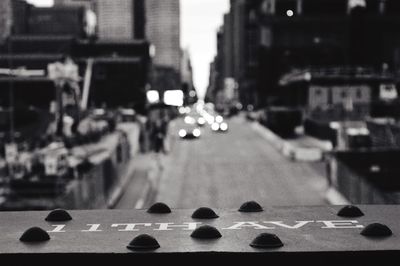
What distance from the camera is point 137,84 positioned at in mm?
150125

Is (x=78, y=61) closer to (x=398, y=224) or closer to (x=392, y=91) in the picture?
(x=392, y=91)

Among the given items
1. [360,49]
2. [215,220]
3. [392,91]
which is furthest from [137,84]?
[215,220]

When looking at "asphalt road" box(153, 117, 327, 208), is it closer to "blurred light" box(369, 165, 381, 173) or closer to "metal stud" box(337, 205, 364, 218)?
"blurred light" box(369, 165, 381, 173)

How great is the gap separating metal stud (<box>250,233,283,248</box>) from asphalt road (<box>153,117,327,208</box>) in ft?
88.8

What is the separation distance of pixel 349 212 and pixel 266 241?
39.8 inches

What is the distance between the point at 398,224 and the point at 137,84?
147117 millimetres

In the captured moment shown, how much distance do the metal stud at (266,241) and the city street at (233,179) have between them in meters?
26.4

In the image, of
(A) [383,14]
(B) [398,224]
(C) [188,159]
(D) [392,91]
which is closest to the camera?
(B) [398,224]

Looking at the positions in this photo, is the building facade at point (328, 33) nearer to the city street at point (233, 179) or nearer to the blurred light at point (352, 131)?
the city street at point (233, 179)

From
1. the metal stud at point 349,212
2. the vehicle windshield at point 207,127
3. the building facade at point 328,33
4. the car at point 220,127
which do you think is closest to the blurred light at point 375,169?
the vehicle windshield at point 207,127

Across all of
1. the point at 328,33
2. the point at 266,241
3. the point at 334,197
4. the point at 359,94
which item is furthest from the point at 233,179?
the point at 328,33

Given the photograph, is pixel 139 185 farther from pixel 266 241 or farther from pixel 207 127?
pixel 207 127

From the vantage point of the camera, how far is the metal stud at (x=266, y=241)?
3.43 metres

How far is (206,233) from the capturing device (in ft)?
12.0
